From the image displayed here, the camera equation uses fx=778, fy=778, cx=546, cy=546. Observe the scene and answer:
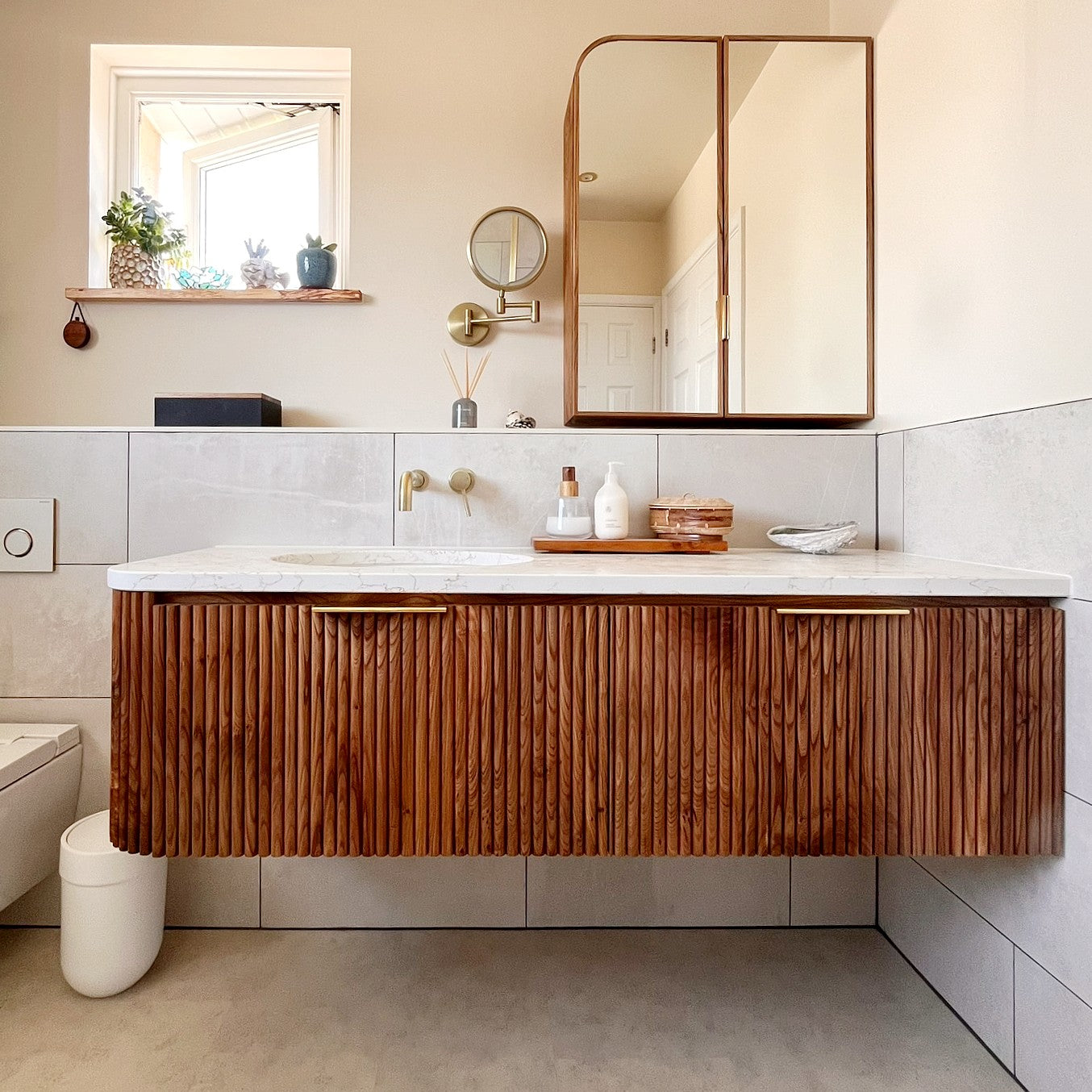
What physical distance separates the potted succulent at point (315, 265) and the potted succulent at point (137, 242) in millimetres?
359

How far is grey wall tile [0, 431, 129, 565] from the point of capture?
5.67 ft

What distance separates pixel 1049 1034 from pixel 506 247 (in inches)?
72.0

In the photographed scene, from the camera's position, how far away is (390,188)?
1938mm

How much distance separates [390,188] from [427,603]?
1.26 meters

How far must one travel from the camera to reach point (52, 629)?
174 centimetres

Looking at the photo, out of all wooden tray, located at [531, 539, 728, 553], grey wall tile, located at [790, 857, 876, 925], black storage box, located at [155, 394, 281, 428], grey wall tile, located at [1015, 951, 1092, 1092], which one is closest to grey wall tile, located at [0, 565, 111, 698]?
black storage box, located at [155, 394, 281, 428]

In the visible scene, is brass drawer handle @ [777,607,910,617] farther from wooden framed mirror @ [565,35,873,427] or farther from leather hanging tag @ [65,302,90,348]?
leather hanging tag @ [65,302,90,348]

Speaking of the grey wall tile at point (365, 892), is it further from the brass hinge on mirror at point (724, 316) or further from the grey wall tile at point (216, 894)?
the brass hinge on mirror at point (724, 316)

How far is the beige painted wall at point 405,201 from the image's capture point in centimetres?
192

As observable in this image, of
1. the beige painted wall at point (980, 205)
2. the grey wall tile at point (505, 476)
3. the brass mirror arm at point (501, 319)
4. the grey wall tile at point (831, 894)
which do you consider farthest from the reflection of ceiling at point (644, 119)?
the grey wall tile at point (831, 894)

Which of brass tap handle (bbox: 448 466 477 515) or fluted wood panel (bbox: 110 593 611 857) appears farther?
brass tap handle (bbox: 448 466 477 515)

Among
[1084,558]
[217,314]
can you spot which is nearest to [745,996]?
[1084,558]

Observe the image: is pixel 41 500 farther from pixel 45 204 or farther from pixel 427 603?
pixel 427 603

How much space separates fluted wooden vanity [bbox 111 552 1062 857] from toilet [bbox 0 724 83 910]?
0.51 m
